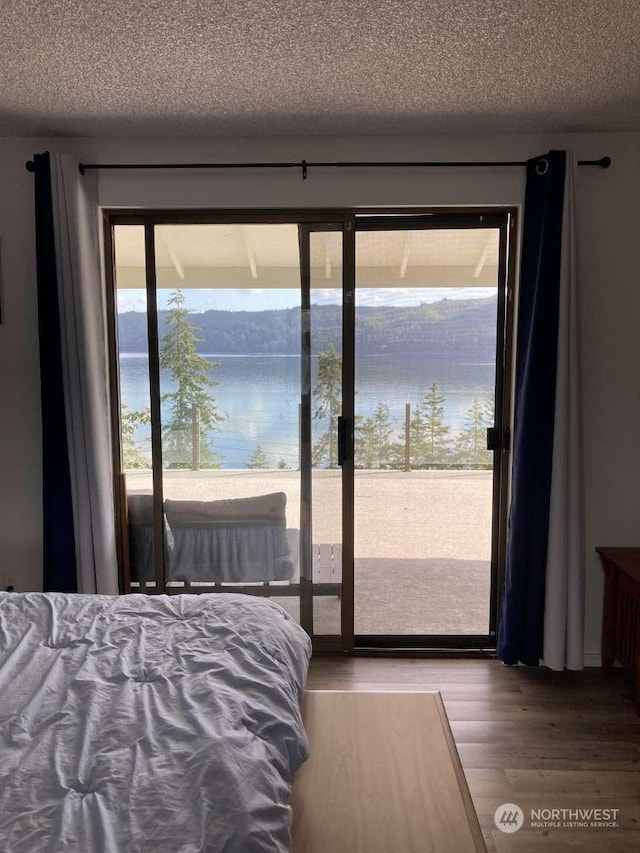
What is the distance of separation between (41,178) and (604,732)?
349cm

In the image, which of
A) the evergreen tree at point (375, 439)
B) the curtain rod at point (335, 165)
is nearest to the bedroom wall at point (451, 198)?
the curtain rod at point (335, 165)

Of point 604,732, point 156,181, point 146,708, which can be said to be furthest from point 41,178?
Answer: point 604,732

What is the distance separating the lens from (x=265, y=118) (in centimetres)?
257

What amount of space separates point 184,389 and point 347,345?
878 mm

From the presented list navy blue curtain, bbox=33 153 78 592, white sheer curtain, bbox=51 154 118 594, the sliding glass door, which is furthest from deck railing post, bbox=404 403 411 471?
navy blue curtain, bbox=33 153 78 592

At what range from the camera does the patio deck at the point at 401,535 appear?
3.06 metres

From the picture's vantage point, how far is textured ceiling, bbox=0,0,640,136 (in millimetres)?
1775

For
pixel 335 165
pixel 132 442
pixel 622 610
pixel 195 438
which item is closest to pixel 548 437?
pixel 622 610

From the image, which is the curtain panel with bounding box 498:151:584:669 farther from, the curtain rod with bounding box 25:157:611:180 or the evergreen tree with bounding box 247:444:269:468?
the evergreen tree with bounding box 247:444:269:468

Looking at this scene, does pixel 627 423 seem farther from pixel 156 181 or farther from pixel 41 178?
pixel 41 178

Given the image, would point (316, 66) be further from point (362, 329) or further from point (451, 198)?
point (362, 329)

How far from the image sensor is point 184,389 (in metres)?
2.99

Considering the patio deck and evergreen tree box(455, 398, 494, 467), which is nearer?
the patio deck

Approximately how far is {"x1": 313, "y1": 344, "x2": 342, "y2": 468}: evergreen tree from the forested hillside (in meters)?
0.07
